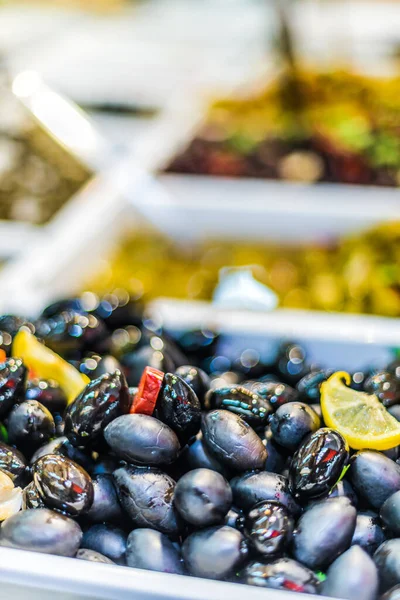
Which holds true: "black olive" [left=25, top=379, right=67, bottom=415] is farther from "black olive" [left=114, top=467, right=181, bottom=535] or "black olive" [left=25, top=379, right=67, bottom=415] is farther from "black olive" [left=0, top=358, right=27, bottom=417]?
"black olive" [left=114, top=467, right=181, bottom=535]

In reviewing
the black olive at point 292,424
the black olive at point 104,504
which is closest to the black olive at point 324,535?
the black olive at point 292,424

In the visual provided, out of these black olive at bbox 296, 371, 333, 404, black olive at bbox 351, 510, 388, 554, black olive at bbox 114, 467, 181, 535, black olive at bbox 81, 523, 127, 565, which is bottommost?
black olive at bbox 351, 510, 388, 554

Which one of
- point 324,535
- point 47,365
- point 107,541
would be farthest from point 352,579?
point 47,365

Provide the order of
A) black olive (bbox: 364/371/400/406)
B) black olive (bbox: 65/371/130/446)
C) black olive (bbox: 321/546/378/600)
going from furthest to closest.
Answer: black olive (bbox: 364/371/400/406) → black olive (bbox: 65/371/130/446) → black olive (bbox: 321/546/378/600)

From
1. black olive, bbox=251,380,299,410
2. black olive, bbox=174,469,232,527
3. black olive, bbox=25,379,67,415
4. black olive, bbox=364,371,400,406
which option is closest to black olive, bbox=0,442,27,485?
black olive, bbox=25,379,67,415

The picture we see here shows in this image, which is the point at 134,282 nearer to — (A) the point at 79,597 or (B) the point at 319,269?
(B) the point at 319,269

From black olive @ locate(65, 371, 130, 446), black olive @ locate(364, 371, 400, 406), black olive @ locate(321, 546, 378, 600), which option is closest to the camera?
black olive @ locate(321, 546, 378, 600)

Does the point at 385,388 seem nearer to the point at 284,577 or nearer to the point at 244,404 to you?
the point at 244,404
